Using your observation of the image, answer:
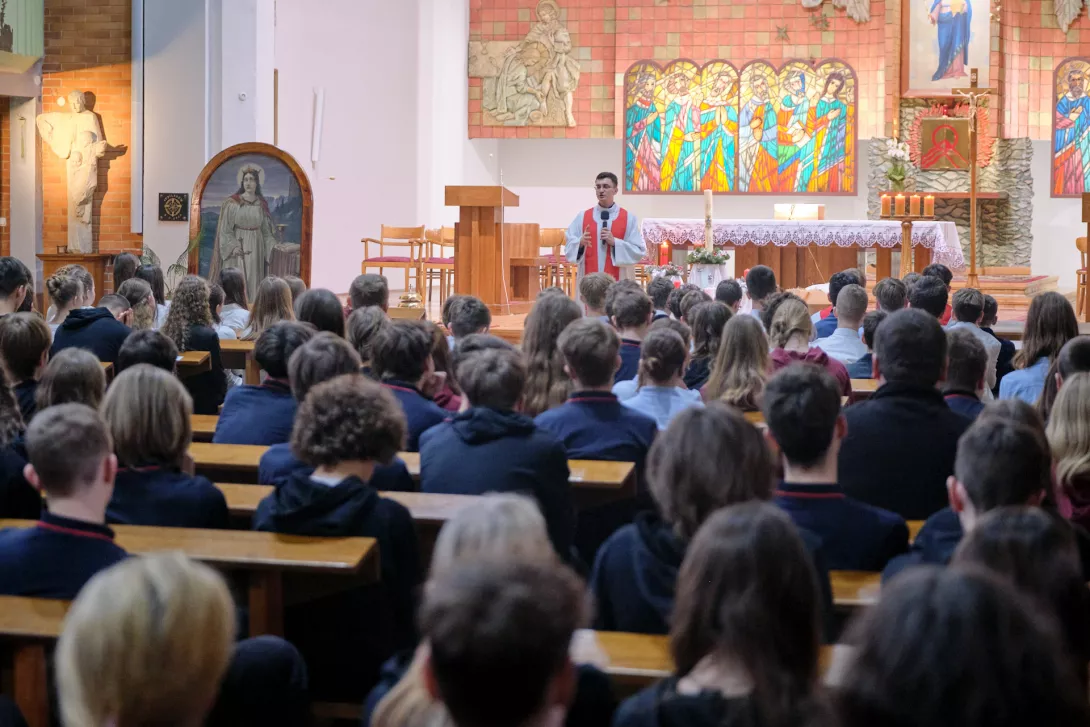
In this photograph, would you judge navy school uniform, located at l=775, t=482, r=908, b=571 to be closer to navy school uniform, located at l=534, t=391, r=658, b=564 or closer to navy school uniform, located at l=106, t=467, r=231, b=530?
navy school uniform, located at l=534, t=391, r=658, b=564

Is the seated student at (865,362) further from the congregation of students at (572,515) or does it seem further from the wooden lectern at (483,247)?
the wooden lectern at (483,247)

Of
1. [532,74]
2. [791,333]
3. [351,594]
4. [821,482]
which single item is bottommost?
[351,594]

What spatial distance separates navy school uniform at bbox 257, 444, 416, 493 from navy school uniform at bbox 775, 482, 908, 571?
1393 mm

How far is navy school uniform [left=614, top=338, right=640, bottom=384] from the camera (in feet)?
21.3

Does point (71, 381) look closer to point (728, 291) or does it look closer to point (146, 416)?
point (146, 416)

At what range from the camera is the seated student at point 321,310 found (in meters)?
6.54

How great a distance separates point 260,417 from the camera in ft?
17.1

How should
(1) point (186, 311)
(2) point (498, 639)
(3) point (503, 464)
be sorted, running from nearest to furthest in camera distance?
(2) point (498, 639), (3) point (503, 464), (1) point (186, 311)

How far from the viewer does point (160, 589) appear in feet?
5.95

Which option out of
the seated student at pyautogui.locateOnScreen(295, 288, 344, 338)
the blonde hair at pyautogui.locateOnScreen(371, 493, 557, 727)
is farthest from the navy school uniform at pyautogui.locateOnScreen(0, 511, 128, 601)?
the seated student at pyautogui.locateOnScreen(295, 288, 344, 338)

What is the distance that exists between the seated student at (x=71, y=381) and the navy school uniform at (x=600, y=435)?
1549mm

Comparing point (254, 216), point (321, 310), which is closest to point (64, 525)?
point (321, 310)

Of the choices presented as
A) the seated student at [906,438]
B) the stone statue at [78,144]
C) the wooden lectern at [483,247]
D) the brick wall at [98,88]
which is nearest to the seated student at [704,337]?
the seated student at [906,438]

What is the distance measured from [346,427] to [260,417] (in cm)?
182
